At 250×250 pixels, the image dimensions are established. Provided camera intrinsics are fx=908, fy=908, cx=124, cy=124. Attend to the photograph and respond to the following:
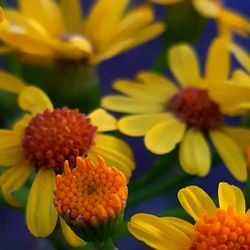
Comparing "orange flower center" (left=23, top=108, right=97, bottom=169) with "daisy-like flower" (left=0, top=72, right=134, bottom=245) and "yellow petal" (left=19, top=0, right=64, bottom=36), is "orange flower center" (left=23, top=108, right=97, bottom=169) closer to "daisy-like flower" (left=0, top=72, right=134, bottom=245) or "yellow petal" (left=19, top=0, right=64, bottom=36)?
"daisy-like flower" (left=0, top=72, right=134, bottom=245)

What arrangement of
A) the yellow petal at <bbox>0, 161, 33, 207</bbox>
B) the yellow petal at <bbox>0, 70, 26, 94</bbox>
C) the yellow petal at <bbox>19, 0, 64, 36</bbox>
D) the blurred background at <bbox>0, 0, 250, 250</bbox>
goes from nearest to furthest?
the yellow petal at <bbox>0, 161, 33, 207</bbox>
the yellow petal at <bbox>0, 70, 26, 94</bbox>
the yellow petal at <bbox>19, 0, 64, 36</bbox>
the blurred background at <bbox>0, 0, 250, 250</bbox>

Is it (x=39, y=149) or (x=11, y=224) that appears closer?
(x=39, y=149)

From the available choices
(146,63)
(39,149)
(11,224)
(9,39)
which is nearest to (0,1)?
(9,39)

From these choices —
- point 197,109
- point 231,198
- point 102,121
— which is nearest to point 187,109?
point 197,109

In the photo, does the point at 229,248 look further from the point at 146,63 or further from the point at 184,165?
the point at 146,63

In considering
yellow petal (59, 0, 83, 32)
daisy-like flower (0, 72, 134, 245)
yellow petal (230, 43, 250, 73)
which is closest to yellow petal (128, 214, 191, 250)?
daisy-like flower (0, 72, 134, 245)

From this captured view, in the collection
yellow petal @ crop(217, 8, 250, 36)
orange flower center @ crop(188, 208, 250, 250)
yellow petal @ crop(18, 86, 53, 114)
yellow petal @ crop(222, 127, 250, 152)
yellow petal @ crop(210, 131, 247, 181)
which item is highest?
yellow petal @ crop(217, 8, 250, 36)

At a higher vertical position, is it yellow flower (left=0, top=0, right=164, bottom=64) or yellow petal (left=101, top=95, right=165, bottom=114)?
yellow flower (left=0, top=0, right=164, bottom=64)
